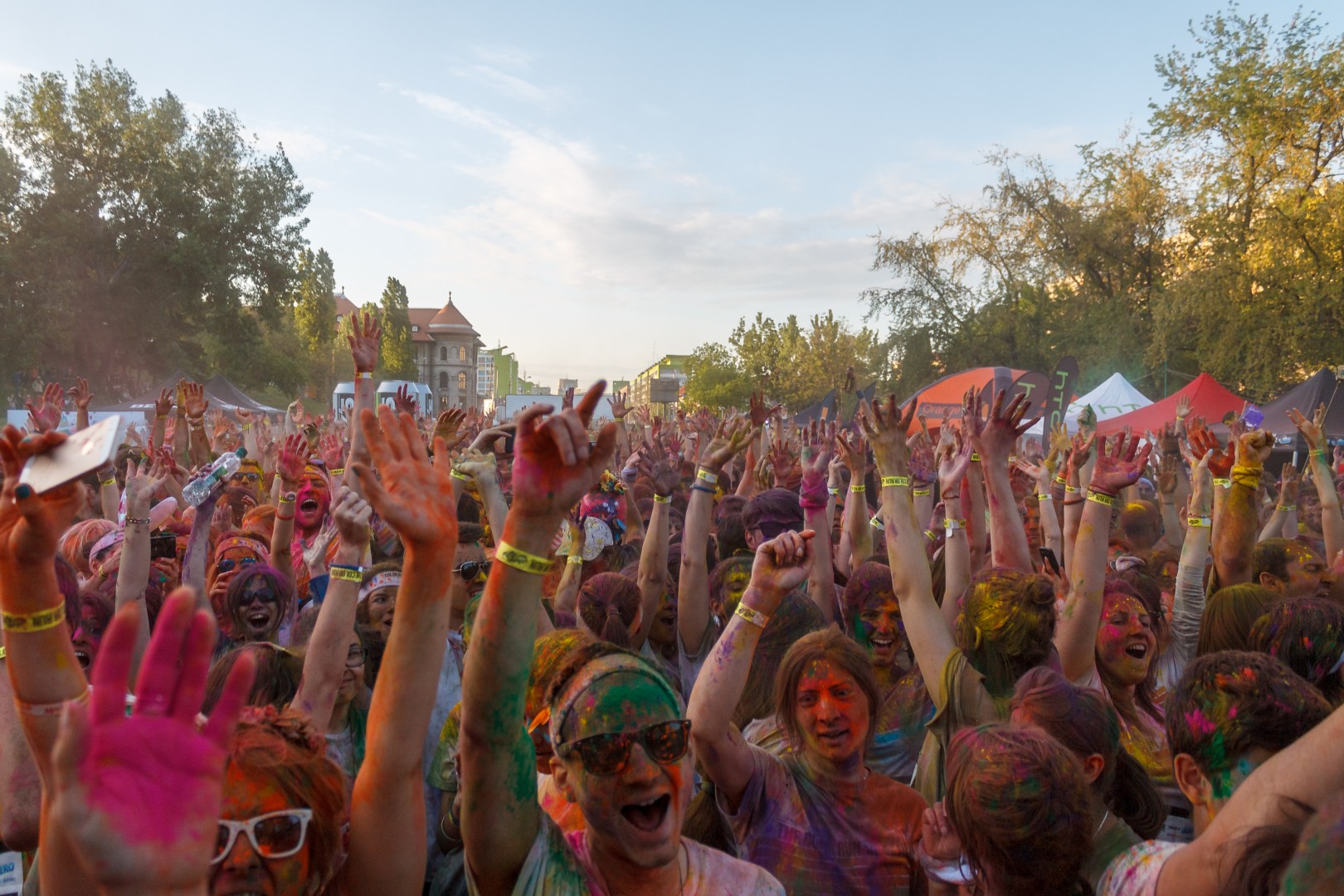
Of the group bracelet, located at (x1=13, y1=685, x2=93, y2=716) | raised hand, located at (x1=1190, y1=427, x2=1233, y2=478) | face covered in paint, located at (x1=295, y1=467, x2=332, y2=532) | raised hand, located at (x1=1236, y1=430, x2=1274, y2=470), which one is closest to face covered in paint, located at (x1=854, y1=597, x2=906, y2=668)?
raised hand, located at (x1=1236, y1=430, x2=1274, y2=470)

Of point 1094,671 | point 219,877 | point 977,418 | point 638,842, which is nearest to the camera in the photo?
point 219,877

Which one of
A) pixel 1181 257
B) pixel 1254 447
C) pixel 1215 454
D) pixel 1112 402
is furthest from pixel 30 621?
pixel 1181 257

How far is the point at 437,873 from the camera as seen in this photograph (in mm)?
2729

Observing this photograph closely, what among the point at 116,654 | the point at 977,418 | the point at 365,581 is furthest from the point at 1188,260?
the point at 116,654

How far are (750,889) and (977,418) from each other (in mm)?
2735

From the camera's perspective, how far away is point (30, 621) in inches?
68.2

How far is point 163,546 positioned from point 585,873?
4.01 meters

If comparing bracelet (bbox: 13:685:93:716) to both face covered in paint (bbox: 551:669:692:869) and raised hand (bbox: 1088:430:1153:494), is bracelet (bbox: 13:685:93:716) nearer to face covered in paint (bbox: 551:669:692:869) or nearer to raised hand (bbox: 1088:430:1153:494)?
face covered in paint (bbox: 551:669:692:869)

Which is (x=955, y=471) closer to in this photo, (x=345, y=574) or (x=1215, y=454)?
(x=1215, y=454)

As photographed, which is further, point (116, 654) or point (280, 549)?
point (280, 549)

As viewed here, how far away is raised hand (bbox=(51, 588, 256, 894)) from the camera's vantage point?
46.6 inches

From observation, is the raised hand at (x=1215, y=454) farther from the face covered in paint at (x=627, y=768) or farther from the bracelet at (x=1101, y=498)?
the face covered in paint at (x=627, y=768)

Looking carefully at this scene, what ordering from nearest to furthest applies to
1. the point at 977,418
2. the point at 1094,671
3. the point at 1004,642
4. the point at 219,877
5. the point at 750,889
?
1. the point at 219,877
2. the point at 750,889
3. the point at 1004,642
4. the point at 1094,671
5. the point at 977,418

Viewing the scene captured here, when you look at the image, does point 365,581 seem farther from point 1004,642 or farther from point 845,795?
point 1004,642
